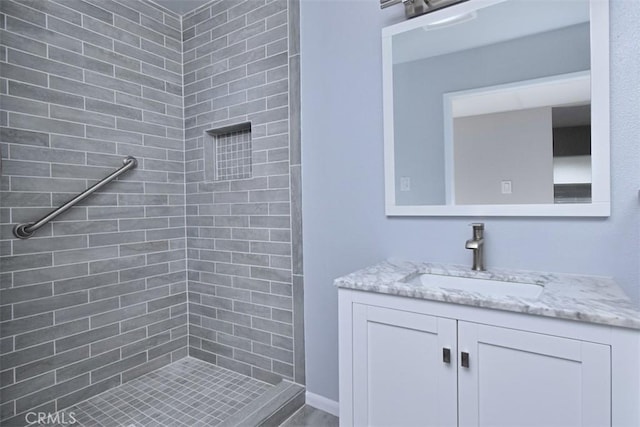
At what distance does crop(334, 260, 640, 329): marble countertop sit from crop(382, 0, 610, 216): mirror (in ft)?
0.81

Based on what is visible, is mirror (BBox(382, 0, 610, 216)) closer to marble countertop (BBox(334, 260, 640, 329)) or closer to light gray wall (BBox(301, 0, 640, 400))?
light gray wall (BBox(301, 0, 640, 400))

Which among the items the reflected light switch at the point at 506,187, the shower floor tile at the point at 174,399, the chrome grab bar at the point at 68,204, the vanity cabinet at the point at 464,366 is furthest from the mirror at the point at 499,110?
the chrome grab bar at the point at 68,204

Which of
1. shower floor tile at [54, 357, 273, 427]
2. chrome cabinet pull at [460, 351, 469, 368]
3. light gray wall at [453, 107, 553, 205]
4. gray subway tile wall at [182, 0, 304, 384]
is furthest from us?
gray subway tile wall at [182, 0, 304, 384]

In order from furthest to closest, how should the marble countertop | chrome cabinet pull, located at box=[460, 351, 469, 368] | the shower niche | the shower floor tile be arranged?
the shower niche → the shower floor tile → chrome cabinet pull, located at box=[460, 351, 469, 368] → the marble countertop

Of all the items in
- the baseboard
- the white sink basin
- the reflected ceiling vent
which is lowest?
the baseboard

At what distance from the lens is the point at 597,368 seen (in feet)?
2.97

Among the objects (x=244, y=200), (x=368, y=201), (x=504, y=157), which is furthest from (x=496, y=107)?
(x=244, y=200)

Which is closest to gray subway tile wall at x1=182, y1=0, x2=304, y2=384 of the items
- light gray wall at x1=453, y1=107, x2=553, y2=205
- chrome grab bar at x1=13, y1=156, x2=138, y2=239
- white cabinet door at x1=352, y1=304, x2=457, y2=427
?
chrome grab bar at x1=13, y1=156, x2=138, y2=239

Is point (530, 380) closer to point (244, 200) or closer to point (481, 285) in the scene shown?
point (481, 285)

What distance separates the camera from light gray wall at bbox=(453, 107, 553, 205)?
4.36 ft

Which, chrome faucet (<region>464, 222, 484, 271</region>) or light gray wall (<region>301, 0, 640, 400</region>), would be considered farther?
→ chrome faucet (<region>464, 222, 484, 271</region>)

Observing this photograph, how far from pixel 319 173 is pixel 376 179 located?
0.34m

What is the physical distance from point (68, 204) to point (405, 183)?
177cm

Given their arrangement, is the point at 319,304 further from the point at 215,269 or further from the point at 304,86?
the point at 304,86
